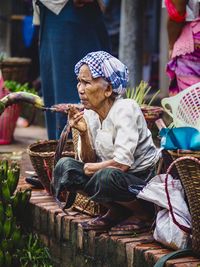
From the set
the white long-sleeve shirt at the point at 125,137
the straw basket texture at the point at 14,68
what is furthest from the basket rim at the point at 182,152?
the straw basket texture at the point at 14,68

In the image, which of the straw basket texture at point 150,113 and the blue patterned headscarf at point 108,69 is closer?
the blue patterned headscarf at point 108,69

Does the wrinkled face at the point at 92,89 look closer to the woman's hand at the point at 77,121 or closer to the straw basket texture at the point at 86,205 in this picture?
the woman's hand at the point at 77,121

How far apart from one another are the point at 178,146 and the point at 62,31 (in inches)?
93.8

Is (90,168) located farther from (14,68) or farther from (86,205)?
(14,68)

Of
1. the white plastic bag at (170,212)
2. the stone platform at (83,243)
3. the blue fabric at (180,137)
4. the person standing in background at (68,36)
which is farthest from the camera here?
the person standing in background at (68,36)

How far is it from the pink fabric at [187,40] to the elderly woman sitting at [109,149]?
0.80 meters

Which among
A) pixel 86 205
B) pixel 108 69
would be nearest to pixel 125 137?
pixel 108 69

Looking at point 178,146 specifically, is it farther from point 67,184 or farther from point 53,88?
point 53,88

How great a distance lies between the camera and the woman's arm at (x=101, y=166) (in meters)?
5.14

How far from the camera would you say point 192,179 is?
4688mm

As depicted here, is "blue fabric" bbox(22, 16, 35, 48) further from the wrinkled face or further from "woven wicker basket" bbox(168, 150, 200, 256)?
"woven wicker basket" bbox(168, 150, 200, 256)

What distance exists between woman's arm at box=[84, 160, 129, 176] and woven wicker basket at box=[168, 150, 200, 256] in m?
0.42

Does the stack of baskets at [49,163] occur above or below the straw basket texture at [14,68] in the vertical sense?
above

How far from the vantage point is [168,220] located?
16.3ft
